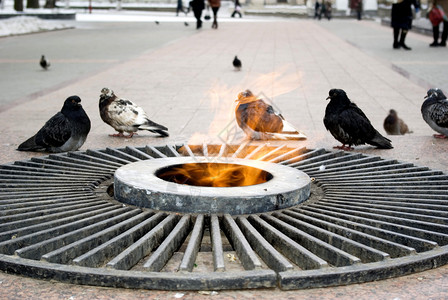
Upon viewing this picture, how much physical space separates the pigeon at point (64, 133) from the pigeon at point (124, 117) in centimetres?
58

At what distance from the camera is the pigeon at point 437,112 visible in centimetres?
602

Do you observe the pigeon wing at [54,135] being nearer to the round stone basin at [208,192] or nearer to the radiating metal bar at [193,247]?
the round stone basin at [208,192]

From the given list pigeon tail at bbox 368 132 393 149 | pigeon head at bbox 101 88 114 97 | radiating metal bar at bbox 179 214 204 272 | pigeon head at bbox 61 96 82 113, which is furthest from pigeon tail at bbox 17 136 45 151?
pigeon tail at bbox 368 132 393 149

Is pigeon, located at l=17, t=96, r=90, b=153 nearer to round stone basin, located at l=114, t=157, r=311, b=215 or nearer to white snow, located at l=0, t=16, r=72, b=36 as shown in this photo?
round stone basin, located at l=114, t=157, r=311, b=215

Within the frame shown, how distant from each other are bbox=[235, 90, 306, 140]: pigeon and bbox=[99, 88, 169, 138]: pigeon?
77cm

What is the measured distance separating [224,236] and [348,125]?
2.28m

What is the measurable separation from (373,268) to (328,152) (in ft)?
8.20

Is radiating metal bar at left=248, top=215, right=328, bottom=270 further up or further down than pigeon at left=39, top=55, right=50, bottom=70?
further down

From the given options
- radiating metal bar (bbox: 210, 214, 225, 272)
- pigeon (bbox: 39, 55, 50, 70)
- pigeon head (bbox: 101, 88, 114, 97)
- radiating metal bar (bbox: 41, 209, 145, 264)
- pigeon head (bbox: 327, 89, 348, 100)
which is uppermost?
pigeon head (bbox: 327, 89, 348, 100)

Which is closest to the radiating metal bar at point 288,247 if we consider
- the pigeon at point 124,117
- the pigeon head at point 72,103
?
the pigeon head at point 72,103

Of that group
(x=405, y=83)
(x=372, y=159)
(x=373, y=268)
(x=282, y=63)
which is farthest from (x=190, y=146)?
(x=282, y=63)

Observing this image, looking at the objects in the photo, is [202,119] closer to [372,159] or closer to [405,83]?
[372,159]

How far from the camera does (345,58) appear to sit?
15227mm

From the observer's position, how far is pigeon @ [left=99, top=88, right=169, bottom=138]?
5.97m
